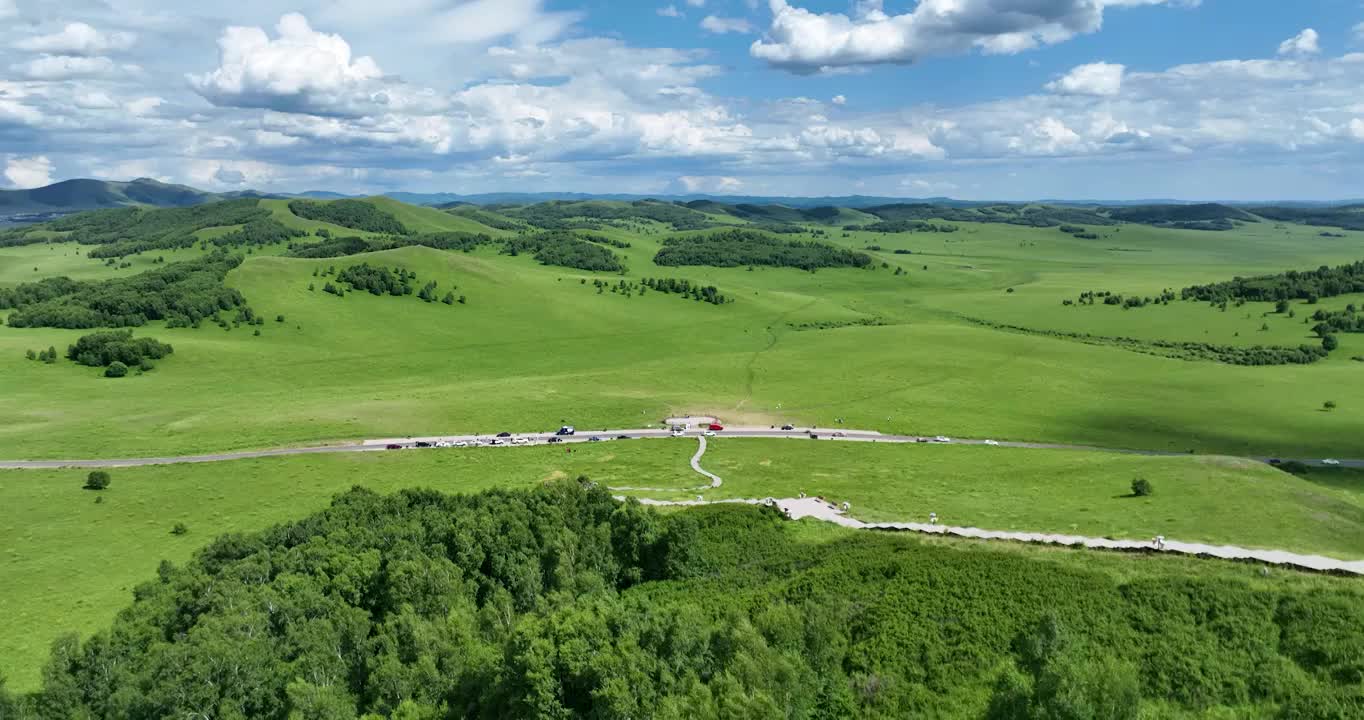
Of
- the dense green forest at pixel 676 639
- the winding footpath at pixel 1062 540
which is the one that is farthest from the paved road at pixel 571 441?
the dense green forest at pixel 676 639

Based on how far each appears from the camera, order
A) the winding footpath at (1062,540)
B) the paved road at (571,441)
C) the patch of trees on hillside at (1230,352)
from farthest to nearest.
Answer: the patch of trees on hillside at (1230,352) < the paved road at (571,441) < the winding footpath at (1062,540)

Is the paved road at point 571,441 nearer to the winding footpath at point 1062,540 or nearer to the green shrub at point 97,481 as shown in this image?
the green shrub at point 97,481

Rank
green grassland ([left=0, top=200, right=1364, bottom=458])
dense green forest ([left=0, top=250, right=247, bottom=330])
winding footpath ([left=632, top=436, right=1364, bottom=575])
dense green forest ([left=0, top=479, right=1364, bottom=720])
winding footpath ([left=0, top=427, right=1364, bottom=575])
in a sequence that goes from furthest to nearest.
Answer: dense green forest ([left=0, top=250, right=247, bottom=330])
green grassland ([left=0, top=200, right=1364, bottom=458])
winding footpath ([left=0, top=427, right=1364, bottom=575])
winding footpath ([left=632, top=436, right=1364, bottom=575])
dense green forest ([left=0, top=479, right=1364, bottom=720])

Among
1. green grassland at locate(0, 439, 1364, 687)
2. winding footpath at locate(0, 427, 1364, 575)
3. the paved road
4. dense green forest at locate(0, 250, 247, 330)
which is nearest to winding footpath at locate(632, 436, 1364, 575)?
winding footpath at locate(0, 427, 1364, 575)

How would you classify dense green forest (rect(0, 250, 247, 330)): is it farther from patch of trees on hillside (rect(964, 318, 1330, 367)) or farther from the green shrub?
patch of trees on hillside (rect(964, 318, 1330, 367))

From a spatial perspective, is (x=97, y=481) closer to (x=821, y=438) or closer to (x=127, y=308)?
(x=821, y=438)

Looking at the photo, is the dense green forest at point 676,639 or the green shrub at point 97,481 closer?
the dense green forest at point 676,639

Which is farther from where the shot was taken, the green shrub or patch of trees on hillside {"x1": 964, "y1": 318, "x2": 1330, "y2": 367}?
patch of trees on hillside {"x1": 964, "y1": 318, "x2": 1330, "y2": 367}

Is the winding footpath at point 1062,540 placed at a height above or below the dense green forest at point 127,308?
below
